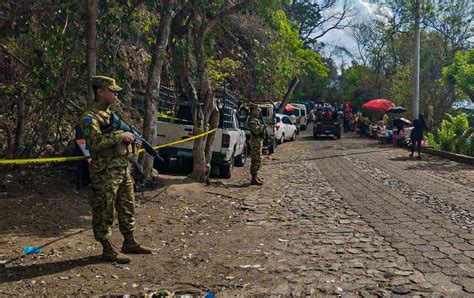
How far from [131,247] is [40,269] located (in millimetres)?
1015

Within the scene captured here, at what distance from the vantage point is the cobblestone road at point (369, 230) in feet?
16.1

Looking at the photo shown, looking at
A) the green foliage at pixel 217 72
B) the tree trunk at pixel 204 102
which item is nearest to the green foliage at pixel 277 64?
the green foliage at pixel 217 72

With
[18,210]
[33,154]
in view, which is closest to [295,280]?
[18,210]

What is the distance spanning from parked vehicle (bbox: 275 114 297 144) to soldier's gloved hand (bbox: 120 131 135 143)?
56.2 feet

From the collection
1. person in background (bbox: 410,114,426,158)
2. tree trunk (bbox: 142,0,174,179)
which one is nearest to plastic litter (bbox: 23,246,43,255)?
tree trunk (bbox: 142,0,174,179)

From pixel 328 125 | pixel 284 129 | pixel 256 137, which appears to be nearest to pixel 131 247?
pixel 256 137

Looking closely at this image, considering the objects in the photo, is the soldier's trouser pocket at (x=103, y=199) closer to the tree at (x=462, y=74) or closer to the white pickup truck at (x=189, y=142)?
the white pickup truck at (x=189, y=142)

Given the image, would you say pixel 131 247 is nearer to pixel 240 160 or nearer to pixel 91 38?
pixel 91 38

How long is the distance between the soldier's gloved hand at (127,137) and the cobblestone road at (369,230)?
195 cm

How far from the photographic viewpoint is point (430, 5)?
84.2 ft

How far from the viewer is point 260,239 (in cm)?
662

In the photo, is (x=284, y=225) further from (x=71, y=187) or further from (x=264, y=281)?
(x=71, y=187)

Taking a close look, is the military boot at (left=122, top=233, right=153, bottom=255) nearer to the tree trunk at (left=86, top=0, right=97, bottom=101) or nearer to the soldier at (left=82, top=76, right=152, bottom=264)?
the soldier at (left=82, top=76, right=152, bottom=264)

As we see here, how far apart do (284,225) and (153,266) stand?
8.55ft
